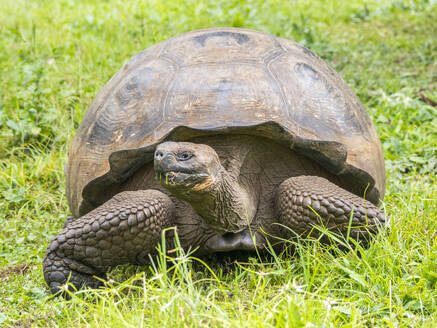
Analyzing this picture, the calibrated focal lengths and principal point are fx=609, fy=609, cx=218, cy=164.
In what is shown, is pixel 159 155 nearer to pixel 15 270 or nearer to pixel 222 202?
pixel 222 202

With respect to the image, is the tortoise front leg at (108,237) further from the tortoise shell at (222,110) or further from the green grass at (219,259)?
the tortoise shell at (222,110)

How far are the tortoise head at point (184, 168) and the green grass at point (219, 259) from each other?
14.4 inches

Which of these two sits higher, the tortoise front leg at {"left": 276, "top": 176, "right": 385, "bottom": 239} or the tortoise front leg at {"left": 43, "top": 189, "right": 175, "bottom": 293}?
the tortoise front leg at {"left": 276, "top": 176, "right": 385, "bottom": 239}

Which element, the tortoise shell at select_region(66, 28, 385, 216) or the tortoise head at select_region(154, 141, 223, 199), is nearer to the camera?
the tortoise head at select_region(154, 141, 223, 199)

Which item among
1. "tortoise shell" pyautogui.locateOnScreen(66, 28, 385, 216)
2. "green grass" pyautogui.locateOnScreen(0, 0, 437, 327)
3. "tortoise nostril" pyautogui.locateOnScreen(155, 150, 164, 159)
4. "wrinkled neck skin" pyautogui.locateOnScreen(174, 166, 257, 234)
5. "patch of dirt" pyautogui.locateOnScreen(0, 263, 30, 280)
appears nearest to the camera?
"green grass" pyautogui.locateOnScreen(0, 0, 437, 327)

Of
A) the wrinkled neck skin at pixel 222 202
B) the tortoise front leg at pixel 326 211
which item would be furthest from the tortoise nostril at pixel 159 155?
the tortoise front leg at pixel 326 211

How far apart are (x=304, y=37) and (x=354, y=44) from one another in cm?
89

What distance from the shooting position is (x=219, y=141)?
10.3ft

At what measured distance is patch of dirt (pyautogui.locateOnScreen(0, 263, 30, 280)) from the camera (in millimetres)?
3402

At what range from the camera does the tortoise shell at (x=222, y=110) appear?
3082 millimetres

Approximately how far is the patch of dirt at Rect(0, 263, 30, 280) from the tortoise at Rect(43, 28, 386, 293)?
440 mm

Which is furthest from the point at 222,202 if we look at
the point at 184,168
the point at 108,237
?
the point at 108,237

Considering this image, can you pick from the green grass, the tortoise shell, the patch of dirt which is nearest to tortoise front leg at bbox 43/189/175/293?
the green grass

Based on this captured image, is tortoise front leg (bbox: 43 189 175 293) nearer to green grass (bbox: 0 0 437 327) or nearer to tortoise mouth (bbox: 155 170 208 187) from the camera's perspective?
green grass (bbox: 0 0 437 327)
